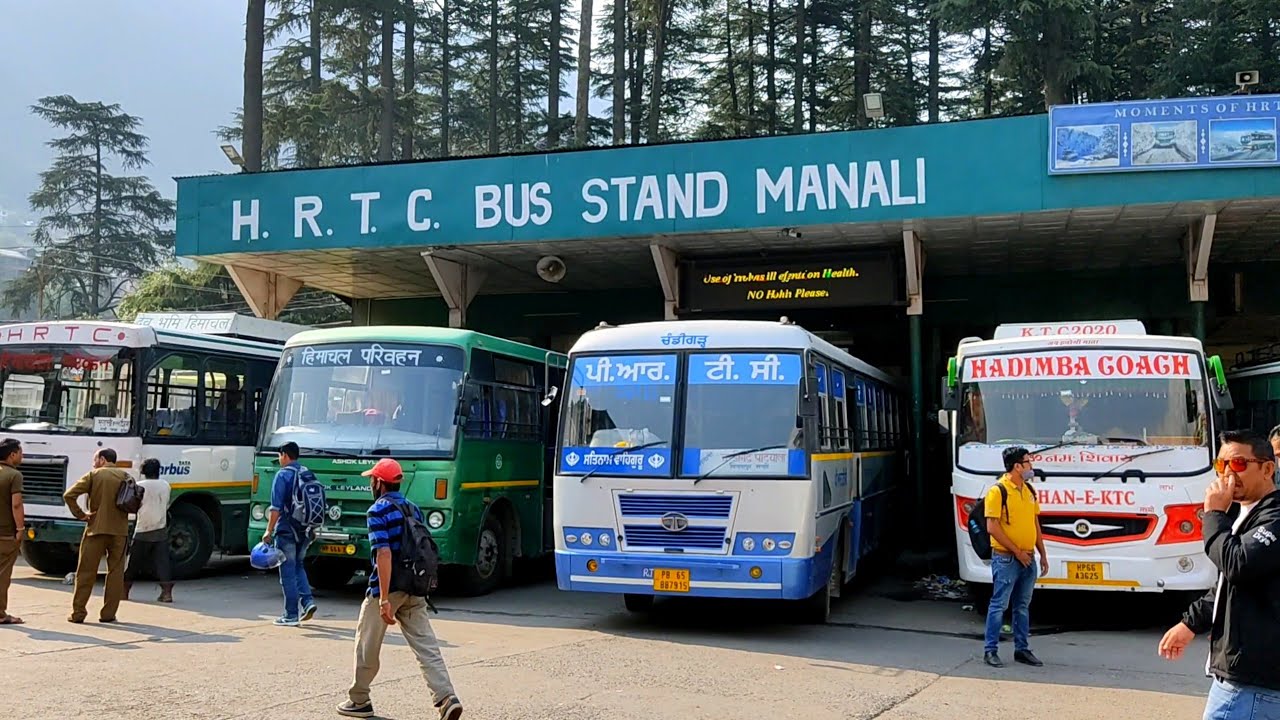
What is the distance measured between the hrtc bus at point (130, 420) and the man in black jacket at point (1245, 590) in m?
10.7

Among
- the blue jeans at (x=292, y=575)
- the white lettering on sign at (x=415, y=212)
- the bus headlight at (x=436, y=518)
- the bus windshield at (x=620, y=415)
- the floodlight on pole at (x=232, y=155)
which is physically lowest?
the blue jeans at (x=292, y=575)

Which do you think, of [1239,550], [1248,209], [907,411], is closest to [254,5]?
[907,411]

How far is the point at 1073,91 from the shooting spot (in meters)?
32.9

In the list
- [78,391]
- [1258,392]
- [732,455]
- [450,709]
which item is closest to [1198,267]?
[1258,392]

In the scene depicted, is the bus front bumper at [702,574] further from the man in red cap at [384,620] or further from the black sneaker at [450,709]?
the black sneaker at [450,709]

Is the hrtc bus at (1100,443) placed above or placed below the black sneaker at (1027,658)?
above

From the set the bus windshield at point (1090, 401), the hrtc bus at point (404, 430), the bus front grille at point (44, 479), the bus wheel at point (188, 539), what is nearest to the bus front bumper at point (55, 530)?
the bus front grille at point (44, 479)

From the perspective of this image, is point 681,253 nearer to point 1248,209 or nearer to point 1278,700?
point 1248,209

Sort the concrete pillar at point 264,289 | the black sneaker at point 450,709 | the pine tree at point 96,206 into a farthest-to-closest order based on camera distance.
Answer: the pine tree at point 96,206, the concrete pillar at point 264,289, the black sneaker at point 450,709

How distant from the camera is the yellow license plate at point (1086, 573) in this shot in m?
11.0

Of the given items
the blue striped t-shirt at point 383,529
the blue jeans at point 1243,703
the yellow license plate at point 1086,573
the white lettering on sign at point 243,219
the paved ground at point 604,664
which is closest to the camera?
the blue jeans at point 1243,703

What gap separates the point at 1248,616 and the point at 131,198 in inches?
2156

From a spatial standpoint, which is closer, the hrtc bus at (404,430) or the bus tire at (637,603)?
the bus tire at (637,603)

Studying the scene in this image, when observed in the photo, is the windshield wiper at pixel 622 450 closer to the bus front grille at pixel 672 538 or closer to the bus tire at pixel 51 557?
the bus front grille at pixel 672 538
